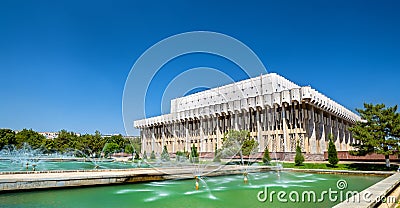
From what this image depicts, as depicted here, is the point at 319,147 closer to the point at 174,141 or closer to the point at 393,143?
the point at 393,143

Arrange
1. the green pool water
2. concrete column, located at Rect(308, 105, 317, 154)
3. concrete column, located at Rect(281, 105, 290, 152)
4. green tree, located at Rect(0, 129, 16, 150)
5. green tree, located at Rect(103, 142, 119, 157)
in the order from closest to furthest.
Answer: the green pool water, concrete column, located at Rect(308, 105, 317, 154), concrete column, located at Rect(281, 105, 290, 152), green tree, located at Rect(0, 129, 16, 150), green tree, located at Rect(103, 142, 119, 157)

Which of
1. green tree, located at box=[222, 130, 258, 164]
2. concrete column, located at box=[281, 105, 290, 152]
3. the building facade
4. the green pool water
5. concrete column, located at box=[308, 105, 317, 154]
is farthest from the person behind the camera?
concrete column, located at box=[281, 105, 290, 152]

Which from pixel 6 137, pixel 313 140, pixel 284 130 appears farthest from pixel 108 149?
pixel 313 140

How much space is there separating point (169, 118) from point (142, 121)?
1090 centimetres

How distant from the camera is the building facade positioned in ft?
124

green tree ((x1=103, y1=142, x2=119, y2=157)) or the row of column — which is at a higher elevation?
the row of column

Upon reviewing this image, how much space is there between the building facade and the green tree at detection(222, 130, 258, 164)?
477 centimetres

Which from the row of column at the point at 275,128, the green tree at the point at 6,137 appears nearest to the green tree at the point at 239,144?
the row of column at the point at 275,128

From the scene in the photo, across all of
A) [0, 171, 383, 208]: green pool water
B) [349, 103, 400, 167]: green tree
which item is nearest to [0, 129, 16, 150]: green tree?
[0, 171, 383, 208]: green pool water

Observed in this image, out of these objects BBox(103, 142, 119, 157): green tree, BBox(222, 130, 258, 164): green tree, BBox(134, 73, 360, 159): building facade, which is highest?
BBox(134, 73, 360, 159): building facade

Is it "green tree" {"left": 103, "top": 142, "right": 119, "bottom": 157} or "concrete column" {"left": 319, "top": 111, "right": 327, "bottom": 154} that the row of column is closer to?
"concrete column" {"left": 319, "top": 111, "right": 327, "bottom": 154}

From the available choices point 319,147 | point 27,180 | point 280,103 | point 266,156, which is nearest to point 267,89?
point 280,103

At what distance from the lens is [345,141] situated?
5403 cm

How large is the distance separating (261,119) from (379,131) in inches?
790
